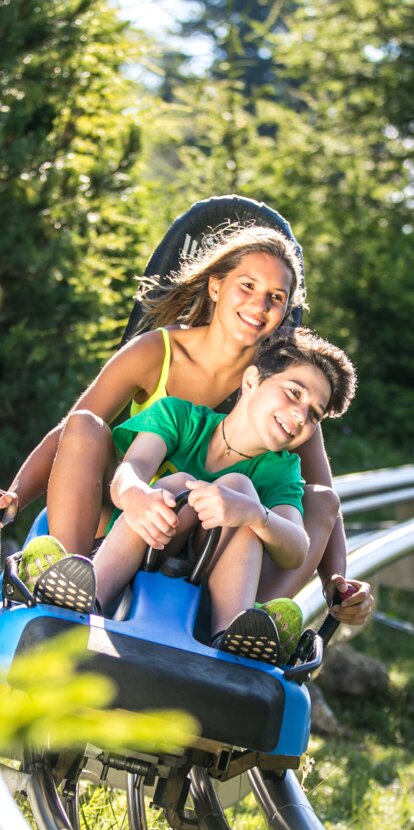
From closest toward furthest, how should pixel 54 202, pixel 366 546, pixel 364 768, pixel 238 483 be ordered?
pixel 238 483 < pixel 366 546 < pixel 364 768 < pixel 54 202

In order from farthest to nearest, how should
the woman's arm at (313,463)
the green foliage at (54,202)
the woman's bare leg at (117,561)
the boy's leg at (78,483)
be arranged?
1. the green foliage at (54,202)
2. the woman's arm at (313,463)
3. the boy's leg at (78,483)
4. the woman's bare leg at (117,561)

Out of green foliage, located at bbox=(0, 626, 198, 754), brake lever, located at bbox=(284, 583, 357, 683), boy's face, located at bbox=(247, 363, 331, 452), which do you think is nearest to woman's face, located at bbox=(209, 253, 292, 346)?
boy's face, located at bbox=(247, 363, 331, 452)

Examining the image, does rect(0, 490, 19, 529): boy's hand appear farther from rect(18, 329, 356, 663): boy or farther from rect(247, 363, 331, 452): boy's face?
rect(247, 363, 331, 452): boy's face

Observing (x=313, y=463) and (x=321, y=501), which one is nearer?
(x=321, y=501)

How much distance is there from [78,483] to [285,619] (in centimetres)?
62

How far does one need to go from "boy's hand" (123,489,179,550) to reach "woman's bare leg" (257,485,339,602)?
1.41 feet

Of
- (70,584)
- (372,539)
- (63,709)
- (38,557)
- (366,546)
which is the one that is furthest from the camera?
(372,539)

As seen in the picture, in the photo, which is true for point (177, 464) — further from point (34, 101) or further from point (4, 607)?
point (34, 101)

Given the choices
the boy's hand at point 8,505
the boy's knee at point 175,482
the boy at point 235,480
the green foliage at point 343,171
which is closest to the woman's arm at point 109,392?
the boy's hand at point 8,505

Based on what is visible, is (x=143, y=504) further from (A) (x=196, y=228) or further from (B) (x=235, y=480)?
(A) (x=196, y=228)

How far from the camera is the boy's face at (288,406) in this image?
113 inches

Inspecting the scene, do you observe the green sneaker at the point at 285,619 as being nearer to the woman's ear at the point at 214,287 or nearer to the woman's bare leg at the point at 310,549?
the woman's bare leg at the point at 310,549

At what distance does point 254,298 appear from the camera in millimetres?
3338

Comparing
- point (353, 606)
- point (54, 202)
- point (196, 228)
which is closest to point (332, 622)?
point (353, 606)
